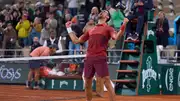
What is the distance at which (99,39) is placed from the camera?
13.9 m

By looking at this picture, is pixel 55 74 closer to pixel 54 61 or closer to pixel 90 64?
pixel 54 61

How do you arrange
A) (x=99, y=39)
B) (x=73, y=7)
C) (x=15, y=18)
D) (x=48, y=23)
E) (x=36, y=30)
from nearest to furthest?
(x=99, y=39)
(x=48, y=23)
(x=36, y=30)
(x=73, y=7)
(x=15, y=18)

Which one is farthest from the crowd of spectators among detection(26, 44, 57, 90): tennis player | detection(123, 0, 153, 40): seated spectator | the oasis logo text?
detection(123, 0, 153, 40): seated spectator

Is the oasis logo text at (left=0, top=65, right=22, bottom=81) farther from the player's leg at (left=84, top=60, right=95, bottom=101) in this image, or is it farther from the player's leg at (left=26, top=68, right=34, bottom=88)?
the player's leg at (left=84, top=60, right=95, bottom=101)

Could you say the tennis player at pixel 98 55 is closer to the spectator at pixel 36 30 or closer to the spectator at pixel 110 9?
the spectator at pixel 110 9

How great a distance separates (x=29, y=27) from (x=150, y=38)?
8.34 meters

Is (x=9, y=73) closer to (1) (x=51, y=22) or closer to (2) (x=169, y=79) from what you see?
(1) (x=51, y=22)

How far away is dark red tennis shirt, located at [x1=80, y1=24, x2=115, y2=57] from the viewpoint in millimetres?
13844

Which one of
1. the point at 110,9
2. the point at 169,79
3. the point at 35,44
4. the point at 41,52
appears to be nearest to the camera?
the point at 169,79

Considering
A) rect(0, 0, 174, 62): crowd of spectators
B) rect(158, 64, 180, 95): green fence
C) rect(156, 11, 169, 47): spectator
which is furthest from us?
rect(0, 0, 174, 62): crowd of spectators

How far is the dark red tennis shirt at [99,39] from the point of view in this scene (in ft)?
45.4

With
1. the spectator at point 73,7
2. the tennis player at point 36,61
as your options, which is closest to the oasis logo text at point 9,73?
the tennis player at point 36,61

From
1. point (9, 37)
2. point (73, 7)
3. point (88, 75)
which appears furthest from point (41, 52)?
point (88, 75)

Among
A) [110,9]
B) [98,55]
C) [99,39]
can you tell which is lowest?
[98,55]
